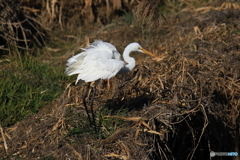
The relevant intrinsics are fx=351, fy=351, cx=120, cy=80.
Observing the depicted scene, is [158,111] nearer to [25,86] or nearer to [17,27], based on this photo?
[25,86]

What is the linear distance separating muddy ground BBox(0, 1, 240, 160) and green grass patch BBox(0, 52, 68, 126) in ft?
0.80

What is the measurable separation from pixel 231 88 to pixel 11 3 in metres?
4.55

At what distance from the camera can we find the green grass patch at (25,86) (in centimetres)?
538

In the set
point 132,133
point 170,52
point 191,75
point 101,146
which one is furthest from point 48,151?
point 170,52

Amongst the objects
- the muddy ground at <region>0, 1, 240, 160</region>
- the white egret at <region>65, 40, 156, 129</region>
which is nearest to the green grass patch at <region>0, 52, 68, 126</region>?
the muddy ground at <region>0, 1, 240, 160</region>

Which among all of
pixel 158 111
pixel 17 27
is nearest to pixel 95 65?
pixel 158 111

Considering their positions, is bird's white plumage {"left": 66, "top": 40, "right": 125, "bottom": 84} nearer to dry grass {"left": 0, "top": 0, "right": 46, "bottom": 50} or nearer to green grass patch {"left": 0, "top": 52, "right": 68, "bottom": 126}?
green grass patch {"left": 0, "top": 52, "right": 68, "bottom": 126}

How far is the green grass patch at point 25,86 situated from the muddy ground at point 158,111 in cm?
24

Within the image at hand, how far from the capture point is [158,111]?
4.57 m

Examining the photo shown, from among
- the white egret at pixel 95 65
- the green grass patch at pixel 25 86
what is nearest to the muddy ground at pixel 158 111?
the green grass patch at pixel 25 86

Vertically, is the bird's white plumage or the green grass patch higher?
the bird's white plumage

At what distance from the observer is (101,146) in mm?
4055

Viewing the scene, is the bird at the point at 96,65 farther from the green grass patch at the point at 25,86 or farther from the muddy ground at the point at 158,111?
the green grass patch at the point at 25,86

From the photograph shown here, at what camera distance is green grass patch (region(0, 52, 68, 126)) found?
5.38m
